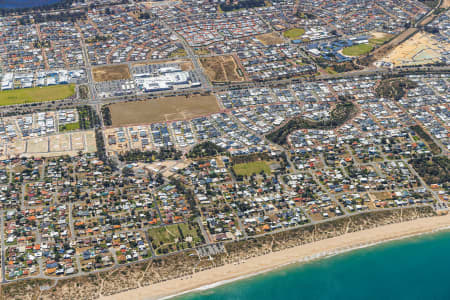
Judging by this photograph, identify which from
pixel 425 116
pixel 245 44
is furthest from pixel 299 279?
pixel 245 44

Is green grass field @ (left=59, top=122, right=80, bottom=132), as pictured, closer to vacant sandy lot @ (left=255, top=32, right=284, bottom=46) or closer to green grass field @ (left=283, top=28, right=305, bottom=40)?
vacant sandy lot @ (left=255, top=32, right=284, bottom=46)

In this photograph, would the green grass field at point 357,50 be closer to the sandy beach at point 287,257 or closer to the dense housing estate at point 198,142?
the dense housing estate at point 198,142

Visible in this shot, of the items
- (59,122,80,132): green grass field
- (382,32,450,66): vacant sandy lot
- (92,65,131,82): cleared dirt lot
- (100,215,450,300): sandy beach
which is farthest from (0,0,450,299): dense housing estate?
(100,215,450,300): sandy beach

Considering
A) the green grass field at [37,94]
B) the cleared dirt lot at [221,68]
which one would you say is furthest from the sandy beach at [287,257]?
the green grass field at [37,94]

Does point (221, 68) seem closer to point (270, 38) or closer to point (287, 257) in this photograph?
point (270, 38)

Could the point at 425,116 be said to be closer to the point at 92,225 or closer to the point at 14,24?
the point at 92,225

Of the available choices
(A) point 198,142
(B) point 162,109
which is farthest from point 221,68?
(A) point 198,142
